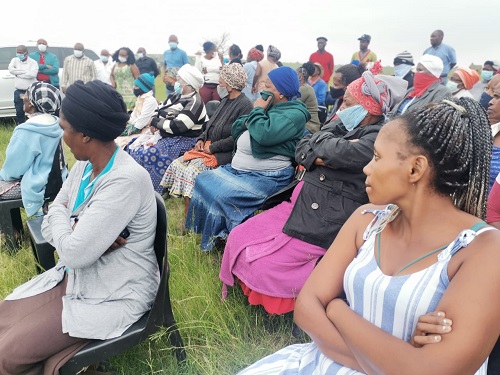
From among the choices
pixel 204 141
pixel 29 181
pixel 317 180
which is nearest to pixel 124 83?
pixel 204 141

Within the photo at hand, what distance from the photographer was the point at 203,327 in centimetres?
249

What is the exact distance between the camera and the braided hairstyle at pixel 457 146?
1288 millimetres

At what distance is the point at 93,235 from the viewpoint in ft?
5.98

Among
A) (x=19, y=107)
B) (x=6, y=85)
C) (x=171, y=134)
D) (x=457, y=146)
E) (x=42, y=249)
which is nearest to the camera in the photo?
(x=457, y=146)

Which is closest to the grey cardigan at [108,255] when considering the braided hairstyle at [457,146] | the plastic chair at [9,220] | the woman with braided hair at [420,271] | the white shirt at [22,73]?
the woman with braided hair at [420,271]

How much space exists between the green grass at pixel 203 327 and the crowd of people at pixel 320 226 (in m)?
0.16

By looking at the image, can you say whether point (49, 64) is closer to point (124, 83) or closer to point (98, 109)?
point (124, 83)

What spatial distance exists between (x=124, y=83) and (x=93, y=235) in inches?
317

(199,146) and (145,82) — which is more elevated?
(145,82)

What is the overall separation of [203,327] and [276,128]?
155cm

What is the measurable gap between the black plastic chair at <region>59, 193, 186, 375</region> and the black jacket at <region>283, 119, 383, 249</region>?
0.85 metres

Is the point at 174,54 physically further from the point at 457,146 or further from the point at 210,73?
the point at 457,146

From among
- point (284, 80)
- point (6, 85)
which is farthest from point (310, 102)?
point (6, 85)

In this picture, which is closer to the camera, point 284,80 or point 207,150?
point 284,80
